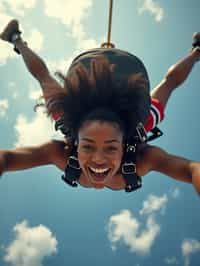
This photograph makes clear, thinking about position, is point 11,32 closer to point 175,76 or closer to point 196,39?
point 175,76

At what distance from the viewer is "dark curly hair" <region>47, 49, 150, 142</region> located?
145 inches

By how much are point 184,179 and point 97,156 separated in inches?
34.4

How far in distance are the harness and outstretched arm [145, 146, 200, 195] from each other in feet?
0.62

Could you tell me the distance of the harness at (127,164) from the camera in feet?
12.9

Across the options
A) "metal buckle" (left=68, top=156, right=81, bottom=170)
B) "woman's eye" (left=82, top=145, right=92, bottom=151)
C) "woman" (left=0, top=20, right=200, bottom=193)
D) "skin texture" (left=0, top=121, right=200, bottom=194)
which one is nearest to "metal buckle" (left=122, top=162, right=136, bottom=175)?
"woman" (left=0, top=20, right=200, bottom=193)

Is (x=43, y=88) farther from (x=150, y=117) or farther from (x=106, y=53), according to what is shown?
(x=150, y=117)

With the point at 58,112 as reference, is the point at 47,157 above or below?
below

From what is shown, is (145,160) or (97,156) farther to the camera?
(145,160)

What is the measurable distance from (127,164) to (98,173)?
16.4 inches

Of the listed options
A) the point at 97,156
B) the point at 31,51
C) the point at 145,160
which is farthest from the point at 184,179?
the point at 31,51

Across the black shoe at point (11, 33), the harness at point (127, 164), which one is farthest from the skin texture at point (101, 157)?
the black shoe at point (11, 33)

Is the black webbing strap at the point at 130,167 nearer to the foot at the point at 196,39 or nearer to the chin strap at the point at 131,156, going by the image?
the chin strap at the point at 131,156

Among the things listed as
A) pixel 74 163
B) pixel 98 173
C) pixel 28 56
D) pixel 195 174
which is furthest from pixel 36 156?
pixel 195 174

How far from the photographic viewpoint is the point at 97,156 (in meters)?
3.48
